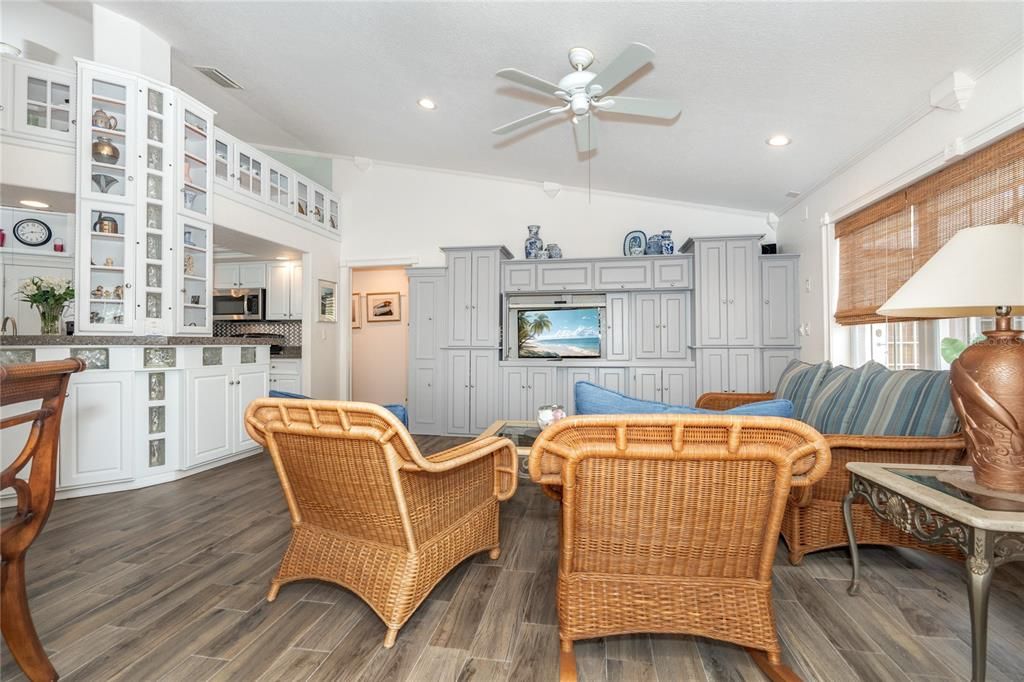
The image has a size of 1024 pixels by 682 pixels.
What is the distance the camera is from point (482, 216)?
5602 mm

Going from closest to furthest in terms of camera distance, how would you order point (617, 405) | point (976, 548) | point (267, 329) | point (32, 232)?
point (976, 548) → point (617, 405) → point (32, 232) → point (267, 329)

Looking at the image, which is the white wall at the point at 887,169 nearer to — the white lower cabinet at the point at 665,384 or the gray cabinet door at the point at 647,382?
the white lower cabinet at the point at 665,384

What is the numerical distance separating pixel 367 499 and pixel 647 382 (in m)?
3.87

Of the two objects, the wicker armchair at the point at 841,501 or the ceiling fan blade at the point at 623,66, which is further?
the ceiling fan blade at the point at 623,66

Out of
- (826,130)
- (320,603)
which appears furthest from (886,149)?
(320,603)

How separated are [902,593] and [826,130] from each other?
286 centimetres

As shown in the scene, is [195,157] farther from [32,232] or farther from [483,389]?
[483,389]

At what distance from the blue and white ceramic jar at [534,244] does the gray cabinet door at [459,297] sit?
2.31 feet

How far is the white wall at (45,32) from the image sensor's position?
352 cm

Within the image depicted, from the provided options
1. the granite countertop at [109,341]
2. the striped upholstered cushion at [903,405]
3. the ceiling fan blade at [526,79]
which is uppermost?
the ceiling fan blade at [526,79]

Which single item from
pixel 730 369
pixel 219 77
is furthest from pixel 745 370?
pixel 219 77

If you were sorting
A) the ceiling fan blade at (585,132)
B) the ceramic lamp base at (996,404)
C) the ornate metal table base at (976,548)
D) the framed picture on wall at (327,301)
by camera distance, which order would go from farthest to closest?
1. the framed picture on wall at (327,301)
2. the ceiling fan blade at (585,132)
3. the ceramic lamp base at (996,404)
4. the ornate metal table base at (976,548)

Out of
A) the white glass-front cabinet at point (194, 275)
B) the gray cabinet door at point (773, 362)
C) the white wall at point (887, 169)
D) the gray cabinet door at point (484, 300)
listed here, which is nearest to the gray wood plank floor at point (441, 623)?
the white glass-front cabinet at point (194, 275)

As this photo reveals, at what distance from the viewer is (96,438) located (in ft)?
9.60
